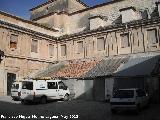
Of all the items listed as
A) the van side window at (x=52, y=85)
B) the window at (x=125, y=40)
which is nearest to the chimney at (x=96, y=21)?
the window at (x=125, y=40)

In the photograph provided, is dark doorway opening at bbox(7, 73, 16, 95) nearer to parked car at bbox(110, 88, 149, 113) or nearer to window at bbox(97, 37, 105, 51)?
window at bbox(97, 37, 105, 51)

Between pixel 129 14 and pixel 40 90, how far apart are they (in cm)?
1442

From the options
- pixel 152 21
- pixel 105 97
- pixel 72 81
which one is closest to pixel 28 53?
pixel 72 81

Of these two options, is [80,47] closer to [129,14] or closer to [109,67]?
[109,67]

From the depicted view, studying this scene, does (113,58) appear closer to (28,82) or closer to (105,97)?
(105,97)

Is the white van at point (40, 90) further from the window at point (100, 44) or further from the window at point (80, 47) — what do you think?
the window at point (80, 47)

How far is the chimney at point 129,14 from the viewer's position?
29.1m

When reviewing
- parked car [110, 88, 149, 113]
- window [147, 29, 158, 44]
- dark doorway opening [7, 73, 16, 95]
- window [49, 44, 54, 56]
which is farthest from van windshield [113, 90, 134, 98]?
window [49, 44, 54, 56]

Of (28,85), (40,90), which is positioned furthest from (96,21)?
(28,85)

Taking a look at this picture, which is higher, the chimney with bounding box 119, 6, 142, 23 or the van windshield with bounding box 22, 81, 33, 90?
the chimney with bounding box 119, 6, 142, 23

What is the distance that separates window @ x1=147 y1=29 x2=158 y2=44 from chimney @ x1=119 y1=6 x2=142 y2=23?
3477mm

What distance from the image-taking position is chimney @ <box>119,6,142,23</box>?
29.1 metres

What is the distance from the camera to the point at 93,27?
31609mm

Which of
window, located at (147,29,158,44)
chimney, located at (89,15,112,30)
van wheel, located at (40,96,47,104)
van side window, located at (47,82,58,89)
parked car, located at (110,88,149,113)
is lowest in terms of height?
van wheel, located at (40,96,47,104)
